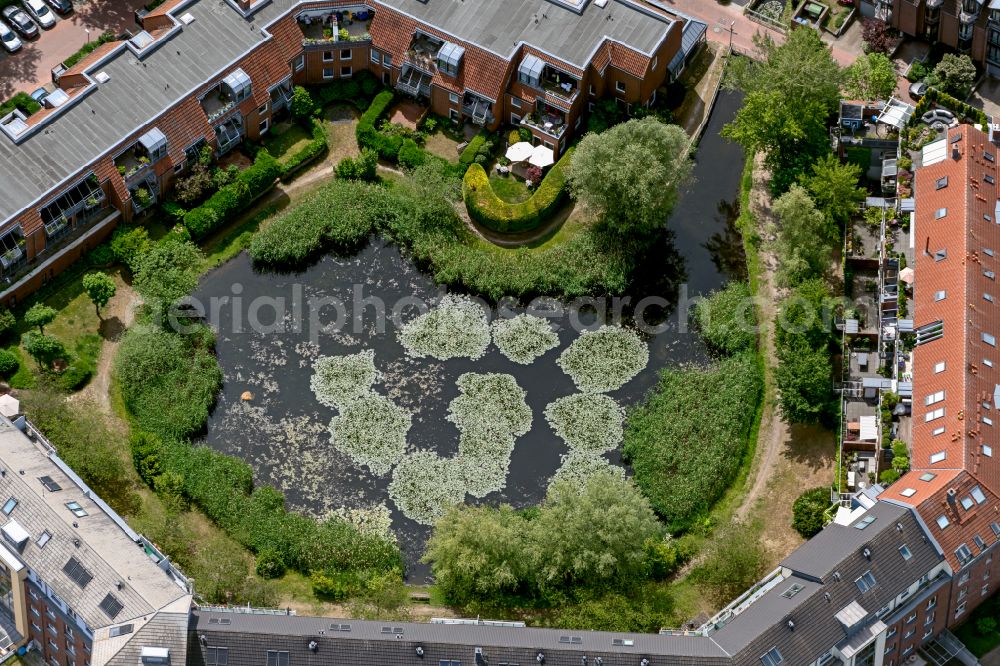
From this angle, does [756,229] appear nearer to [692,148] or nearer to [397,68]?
[692,148]

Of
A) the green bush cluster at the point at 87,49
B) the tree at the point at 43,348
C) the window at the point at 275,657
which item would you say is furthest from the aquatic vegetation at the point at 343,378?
the green bush cluster at the point at 87,49

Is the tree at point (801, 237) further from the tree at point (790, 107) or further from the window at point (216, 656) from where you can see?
the window at point (216, 656)

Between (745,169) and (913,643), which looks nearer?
(913,643)

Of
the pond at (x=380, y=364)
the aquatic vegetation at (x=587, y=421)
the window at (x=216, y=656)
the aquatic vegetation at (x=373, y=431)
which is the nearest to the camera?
the window at (x=216, y=656)

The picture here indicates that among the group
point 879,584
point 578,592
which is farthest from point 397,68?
point 879,584

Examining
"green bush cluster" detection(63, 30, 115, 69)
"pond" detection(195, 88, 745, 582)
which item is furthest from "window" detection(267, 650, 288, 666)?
"green bush cluster" detection(63, 30, 115, 69)

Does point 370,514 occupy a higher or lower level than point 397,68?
lower
